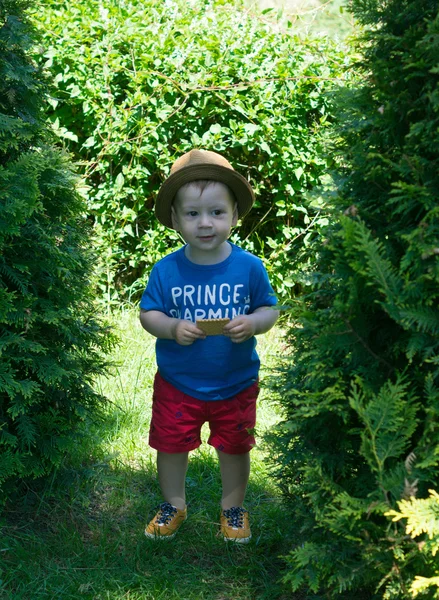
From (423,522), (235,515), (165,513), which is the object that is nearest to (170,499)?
(165,513)

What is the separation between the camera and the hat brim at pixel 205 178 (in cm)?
309

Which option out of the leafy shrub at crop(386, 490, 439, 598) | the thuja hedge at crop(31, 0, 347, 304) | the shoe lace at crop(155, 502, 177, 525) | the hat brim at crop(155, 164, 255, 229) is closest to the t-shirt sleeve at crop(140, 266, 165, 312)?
the hat brim at crop(155, 164, 255, 229)

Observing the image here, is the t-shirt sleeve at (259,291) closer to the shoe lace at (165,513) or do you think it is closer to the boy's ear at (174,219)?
the boy's ear at (174,219)

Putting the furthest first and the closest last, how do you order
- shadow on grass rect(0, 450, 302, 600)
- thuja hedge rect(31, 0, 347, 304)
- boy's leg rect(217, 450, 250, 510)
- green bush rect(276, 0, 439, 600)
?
1. thuja hedge rect(31, 0, 347, 304)
2. boy's leg rect(217, 450, 250, 510)
3. shadow on grass rect(0, 450, 302, 600)
4. green bush rect(276, 0, 439, 600)

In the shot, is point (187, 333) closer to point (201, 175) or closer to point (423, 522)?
point (201, 175)

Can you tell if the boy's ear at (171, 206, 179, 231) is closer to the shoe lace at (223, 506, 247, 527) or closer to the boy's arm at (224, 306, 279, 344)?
the boy's arm at (224, 306, 279, 344)

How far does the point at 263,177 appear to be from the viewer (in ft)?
20.2

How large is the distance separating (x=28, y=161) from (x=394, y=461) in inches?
70.3

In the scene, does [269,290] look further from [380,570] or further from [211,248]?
[380,570]

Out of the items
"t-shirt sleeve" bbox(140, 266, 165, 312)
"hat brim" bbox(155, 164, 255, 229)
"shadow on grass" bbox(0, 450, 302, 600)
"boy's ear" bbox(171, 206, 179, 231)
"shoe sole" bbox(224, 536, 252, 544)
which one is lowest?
"shadow on grass" bbox(0, 450, 302, 600)

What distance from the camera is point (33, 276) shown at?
124 inches

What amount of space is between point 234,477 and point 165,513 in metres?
0.33

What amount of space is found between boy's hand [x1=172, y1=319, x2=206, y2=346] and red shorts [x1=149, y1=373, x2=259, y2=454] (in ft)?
1.00

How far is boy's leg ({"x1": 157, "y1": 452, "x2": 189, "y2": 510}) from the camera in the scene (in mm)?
3301
